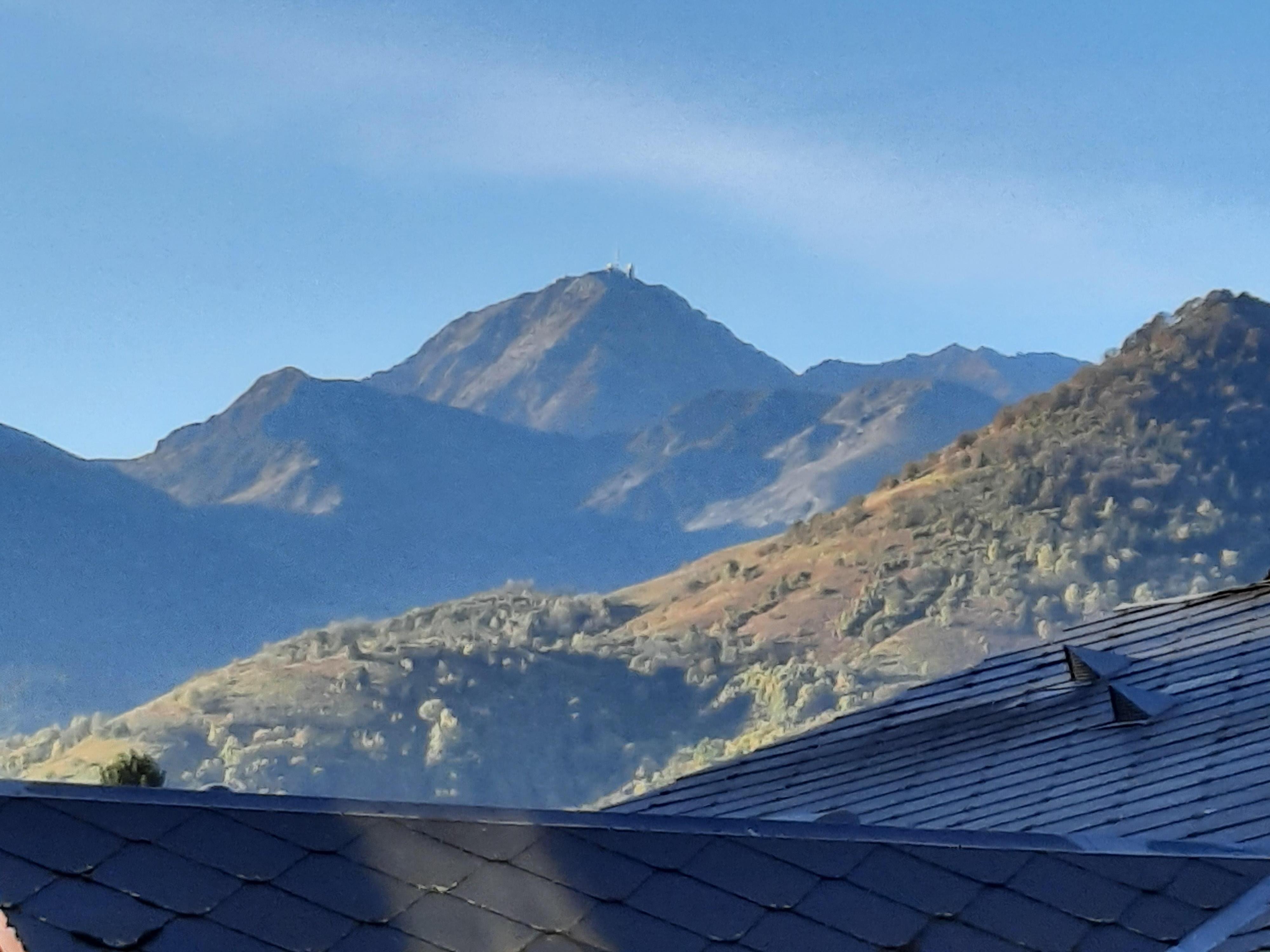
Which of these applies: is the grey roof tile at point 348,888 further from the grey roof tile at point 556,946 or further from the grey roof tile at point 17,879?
the grey roof tile at point 17,879

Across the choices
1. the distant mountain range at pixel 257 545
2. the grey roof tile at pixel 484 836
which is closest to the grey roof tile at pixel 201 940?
the grey roof tile at pixel 484 836

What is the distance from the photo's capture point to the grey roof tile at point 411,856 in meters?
4.37

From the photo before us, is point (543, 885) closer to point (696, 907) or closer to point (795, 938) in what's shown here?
point (696, 907)

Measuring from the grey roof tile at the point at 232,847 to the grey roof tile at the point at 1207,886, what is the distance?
2243 mm

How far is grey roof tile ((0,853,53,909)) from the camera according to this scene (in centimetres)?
406

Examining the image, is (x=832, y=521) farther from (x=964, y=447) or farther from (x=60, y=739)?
(x=60, y=739)

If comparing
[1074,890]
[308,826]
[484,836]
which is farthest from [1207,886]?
[308,826]

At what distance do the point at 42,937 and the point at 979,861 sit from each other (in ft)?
7.67

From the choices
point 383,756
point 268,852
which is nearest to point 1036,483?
point 383,756

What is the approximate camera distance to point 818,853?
4.69m

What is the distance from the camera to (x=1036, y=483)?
87750mm

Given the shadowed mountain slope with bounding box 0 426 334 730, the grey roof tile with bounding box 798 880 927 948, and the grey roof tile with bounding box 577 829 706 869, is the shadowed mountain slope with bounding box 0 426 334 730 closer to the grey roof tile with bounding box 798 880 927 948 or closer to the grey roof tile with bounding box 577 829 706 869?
the grey roof tile with bounding box 577 829 706 869

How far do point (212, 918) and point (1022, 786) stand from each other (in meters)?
6.82

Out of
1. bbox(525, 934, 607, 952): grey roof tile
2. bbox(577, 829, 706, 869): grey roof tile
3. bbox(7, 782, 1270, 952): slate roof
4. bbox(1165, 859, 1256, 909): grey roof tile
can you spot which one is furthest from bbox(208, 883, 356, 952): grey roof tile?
bbox(1165, 859, 1256, 909): grey roof tile
